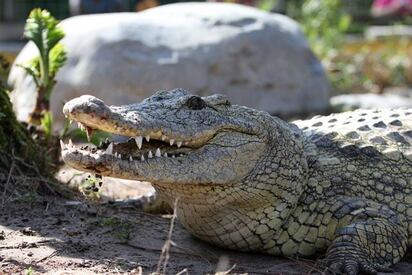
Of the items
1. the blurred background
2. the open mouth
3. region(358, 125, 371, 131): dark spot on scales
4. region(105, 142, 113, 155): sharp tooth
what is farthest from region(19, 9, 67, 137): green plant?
the blurred background

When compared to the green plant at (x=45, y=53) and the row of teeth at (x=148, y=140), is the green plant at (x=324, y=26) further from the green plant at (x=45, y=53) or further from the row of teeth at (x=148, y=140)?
the row of teeth at (x=148, y=140)

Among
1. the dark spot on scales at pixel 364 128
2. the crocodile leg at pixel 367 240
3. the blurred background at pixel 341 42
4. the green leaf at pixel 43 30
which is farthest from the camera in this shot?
the blurred background at pixel 341 42

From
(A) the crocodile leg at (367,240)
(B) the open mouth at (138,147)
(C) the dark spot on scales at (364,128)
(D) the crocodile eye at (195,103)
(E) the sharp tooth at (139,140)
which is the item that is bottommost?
(A) the crocodile leg at (367,240)

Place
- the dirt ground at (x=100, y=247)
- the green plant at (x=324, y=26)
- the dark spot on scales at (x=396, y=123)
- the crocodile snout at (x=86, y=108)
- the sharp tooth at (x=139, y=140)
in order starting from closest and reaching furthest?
the crocodile snout at (x=86, y=108) < the sharp tooth at (x=139, y=140) < the dirt ground at (x=100, y=247) < the dark spot on scales at (x=396, y=123) < the green plant at (x=324, y=26)

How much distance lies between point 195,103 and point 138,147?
0.49 meters

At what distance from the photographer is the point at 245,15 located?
921cm

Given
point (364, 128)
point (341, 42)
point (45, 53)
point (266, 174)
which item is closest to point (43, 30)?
point (45, 53)

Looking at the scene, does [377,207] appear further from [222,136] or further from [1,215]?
[1,215]

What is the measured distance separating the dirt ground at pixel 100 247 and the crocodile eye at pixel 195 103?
781 millimetres

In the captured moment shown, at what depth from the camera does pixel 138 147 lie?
12.1 ft

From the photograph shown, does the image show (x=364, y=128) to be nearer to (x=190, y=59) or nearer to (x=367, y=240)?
(x=367, y=240)

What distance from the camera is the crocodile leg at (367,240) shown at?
3.89 meters

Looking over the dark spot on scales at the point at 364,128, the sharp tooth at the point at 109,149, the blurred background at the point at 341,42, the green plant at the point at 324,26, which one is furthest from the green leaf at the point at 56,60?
the green plant at the point at 324,26

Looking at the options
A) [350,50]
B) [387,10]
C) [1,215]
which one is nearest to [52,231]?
[1,215]
